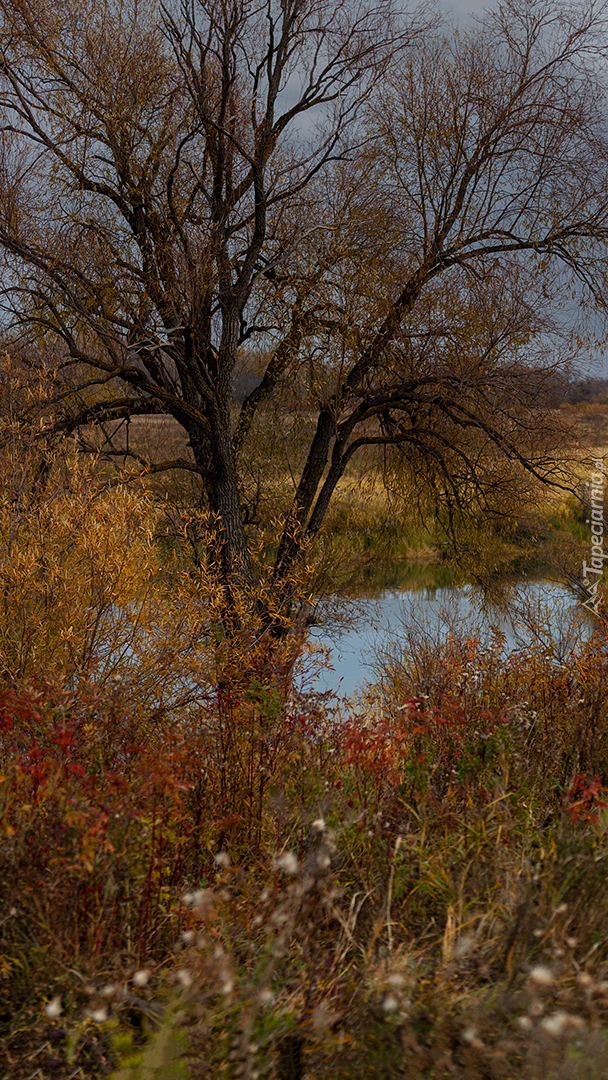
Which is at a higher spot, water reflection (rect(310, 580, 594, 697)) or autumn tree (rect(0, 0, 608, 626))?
autumn tree (rect(0, 0, 608, 626))

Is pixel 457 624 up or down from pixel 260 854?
down

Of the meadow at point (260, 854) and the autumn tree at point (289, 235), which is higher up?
the autumn tree at point (289, 235)

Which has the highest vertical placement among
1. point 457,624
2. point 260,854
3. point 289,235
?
point 289,235

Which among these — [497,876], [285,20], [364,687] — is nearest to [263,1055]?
[497,876]

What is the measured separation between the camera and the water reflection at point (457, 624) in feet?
22.4

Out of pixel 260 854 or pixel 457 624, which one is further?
pixel 457 624

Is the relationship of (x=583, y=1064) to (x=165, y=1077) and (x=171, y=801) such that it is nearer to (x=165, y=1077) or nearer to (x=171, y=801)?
(x=165, y=1077)

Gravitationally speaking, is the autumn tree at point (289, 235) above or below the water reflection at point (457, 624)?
above

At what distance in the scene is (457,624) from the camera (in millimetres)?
9469

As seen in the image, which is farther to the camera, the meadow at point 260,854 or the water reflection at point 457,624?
the water reflection at point 457,624

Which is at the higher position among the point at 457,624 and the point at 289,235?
the point at 289,235

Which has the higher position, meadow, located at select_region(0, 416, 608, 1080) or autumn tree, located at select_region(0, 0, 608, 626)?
autumn tree, located at select_region(0, 0, 608, 626)

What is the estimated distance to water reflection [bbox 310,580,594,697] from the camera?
6.83m

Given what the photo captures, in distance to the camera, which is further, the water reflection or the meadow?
the water reflection
